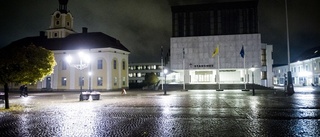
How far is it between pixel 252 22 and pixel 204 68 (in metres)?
15.6

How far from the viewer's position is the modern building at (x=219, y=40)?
57875 mm

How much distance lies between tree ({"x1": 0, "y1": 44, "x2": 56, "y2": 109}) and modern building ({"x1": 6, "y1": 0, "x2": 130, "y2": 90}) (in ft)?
106

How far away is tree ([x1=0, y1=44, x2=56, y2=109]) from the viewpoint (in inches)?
645

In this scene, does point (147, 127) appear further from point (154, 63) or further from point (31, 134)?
point (154, 63)

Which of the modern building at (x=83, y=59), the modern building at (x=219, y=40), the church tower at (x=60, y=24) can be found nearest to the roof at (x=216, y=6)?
the modern building at (x=219, y=40)

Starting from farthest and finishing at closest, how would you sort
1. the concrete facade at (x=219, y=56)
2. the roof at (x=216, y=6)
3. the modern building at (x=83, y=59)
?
the concrete facade at (x=219, y=56)
the roof at (x=216, y=6)
the modern building at (x=83, y=59)

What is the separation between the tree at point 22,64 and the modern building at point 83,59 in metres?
32.3

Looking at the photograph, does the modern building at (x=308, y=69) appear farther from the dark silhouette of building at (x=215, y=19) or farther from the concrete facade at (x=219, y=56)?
the dark silhouette of building at (x=215, y=19)

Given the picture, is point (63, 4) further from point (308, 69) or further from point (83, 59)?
point (308, 69)

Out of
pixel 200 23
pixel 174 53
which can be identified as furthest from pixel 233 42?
pixel 174 53

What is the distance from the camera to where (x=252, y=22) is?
190ft

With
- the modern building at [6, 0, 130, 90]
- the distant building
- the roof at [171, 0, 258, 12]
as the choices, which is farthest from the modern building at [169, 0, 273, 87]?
the distant building

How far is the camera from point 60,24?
6197 centimetres


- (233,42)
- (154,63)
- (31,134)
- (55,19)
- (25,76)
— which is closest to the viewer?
(31,134)
